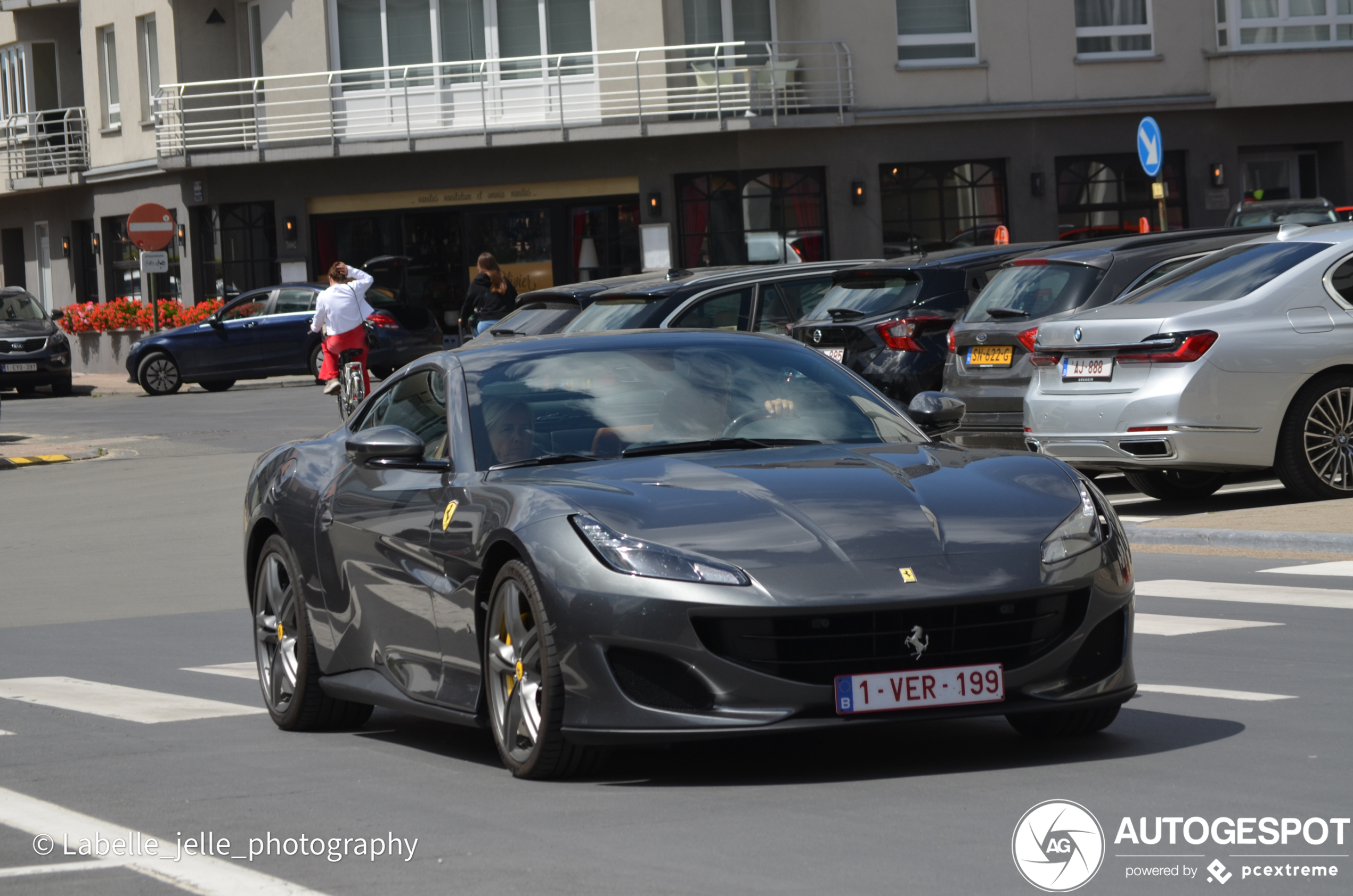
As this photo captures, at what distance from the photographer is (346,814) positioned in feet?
19.1

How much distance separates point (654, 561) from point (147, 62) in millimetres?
40827

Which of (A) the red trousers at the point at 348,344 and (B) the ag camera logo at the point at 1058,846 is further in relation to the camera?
(A) the red trousers at the point at 348,344

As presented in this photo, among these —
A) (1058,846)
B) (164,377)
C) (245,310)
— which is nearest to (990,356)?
(1058,846)

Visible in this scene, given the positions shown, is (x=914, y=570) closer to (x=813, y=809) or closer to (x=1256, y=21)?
(x=813, y=809)

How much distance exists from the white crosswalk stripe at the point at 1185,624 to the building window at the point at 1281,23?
3014 centimetres

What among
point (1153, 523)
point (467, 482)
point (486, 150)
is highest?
point (486, 150)

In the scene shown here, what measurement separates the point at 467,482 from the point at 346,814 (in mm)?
1235

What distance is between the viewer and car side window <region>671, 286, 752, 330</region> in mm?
16219

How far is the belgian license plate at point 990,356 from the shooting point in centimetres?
1432

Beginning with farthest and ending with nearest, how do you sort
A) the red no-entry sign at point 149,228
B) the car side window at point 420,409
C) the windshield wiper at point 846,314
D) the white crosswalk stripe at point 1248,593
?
the red no-entry sign at point 149,228 < the windshield wiper at point 846,314 < the white crosswalk stripe at point 1248,593 < the car side window at point 420,409

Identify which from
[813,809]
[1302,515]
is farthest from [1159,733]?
[1302,515]

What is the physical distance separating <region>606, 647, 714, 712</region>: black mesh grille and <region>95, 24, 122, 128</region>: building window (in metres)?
42.2

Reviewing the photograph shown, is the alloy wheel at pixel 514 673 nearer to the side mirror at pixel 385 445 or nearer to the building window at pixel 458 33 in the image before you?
the side mirror at pixel 385 445

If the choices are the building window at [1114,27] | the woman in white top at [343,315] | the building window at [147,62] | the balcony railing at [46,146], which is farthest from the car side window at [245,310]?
the building window at [1114,27]
